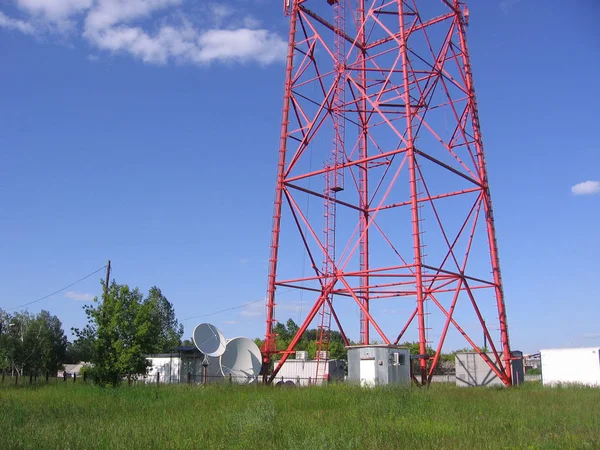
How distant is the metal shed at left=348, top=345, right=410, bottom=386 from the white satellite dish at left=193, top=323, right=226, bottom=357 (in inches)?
336

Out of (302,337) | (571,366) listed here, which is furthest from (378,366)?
(302,337)

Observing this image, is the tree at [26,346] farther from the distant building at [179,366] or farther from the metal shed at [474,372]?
the metal shed at [474,372]

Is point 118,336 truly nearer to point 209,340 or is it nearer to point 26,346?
point 209,340

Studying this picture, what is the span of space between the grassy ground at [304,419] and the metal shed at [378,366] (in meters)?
2.08

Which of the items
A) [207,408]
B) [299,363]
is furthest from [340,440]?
[299,363]

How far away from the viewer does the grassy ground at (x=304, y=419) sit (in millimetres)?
12312

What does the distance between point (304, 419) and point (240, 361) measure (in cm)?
1604

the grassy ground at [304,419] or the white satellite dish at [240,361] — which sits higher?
the white satellite dish at [240,361]

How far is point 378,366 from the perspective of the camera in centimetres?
2392

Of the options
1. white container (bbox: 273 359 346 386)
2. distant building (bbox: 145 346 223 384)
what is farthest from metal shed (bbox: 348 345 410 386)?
distant building (bbox: 145 346 223 384)

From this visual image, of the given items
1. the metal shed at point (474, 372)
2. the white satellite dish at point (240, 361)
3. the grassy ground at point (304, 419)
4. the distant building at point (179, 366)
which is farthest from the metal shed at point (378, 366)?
the distant building at point (179, 366)

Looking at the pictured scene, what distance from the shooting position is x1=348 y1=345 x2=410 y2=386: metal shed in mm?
23844

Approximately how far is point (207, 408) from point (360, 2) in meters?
23.4

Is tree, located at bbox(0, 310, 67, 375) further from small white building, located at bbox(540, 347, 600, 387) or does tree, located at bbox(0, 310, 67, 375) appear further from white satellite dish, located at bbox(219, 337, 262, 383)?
small white building, located at bbox(540, 347, 600, 387)
